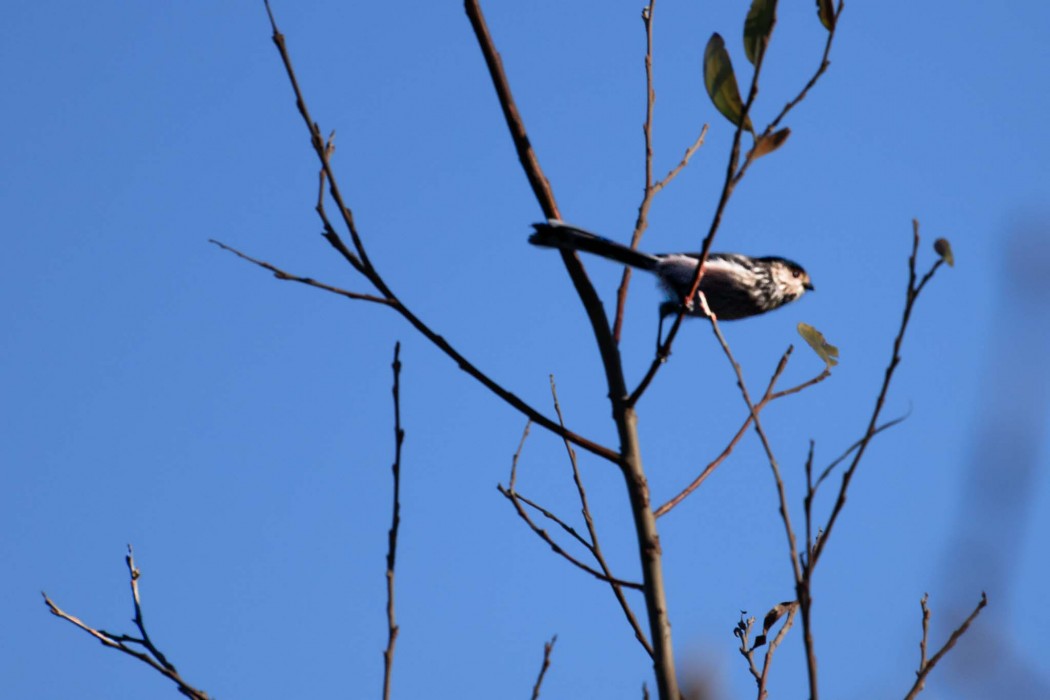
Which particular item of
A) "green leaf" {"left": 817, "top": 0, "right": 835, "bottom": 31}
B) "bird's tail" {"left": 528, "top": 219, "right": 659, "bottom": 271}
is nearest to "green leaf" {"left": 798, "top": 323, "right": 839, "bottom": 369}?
A: "bird's tail" {"left": 528, "top": 219, "right": 659, "bottom": 271}

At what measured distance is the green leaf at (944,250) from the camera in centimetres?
213

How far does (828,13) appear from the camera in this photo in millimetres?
2543

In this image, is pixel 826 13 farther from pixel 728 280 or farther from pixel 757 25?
pixel 728 280

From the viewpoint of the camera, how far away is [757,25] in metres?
2.49

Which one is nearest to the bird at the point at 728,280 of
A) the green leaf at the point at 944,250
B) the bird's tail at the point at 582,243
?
the bird's tail at the point at 582,243

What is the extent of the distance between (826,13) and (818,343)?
1.03 metres

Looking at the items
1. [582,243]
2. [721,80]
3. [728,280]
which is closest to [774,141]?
[721,80]

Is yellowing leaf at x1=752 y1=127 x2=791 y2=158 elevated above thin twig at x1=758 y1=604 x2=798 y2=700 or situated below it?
above

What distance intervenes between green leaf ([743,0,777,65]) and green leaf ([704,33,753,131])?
0.09 m

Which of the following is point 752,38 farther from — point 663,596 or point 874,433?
point 663,596

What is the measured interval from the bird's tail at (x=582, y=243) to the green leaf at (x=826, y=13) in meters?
0.75

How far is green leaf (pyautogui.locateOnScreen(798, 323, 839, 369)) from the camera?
319 cm

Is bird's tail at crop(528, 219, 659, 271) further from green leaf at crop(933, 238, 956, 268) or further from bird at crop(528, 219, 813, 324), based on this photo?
green leaf at crop(933, 238, 956, 268)

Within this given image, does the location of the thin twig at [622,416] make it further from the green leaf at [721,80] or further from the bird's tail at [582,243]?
the green leaf at [721,80]
